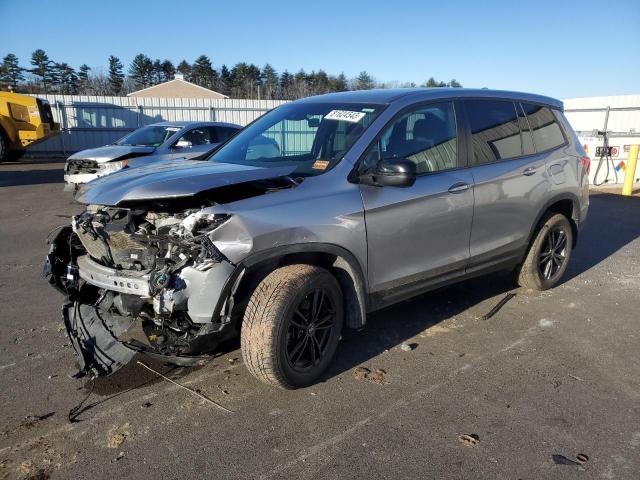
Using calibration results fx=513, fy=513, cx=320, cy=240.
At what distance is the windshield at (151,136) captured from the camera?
1107 centimetres

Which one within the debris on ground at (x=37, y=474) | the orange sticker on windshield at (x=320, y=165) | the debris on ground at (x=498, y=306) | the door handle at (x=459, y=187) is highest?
the orange sticker on windshield at (x=320, y=165)

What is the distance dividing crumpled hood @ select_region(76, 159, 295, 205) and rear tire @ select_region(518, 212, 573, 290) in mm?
2922

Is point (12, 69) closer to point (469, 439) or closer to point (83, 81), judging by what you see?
point (83, 81)

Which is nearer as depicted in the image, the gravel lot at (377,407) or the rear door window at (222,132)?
the gravel lot at (377,407)

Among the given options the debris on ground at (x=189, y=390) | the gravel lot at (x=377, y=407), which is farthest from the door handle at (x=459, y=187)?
the debris on ground at (x=189, y=390)

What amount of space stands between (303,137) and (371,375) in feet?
6.22

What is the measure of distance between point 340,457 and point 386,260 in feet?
4.71

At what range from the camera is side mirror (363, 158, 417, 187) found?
3416 millimetres

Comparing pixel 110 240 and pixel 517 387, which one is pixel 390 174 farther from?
pixel 110 240

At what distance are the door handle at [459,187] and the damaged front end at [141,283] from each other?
195 centimetres

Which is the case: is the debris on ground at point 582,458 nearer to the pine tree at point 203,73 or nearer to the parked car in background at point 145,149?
the parked car in background at point 145,149

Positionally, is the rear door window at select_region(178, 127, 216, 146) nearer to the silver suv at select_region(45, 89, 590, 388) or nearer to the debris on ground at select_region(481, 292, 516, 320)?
the silver suv at select_region(45, 89, 590, 388)

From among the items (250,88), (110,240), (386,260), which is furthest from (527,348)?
(250,88)

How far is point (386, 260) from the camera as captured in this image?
3.70m
